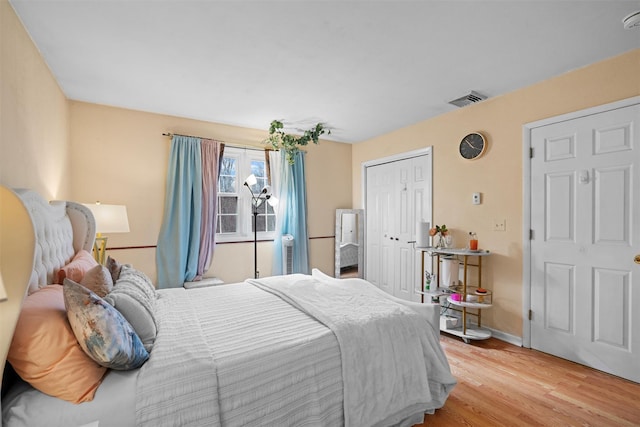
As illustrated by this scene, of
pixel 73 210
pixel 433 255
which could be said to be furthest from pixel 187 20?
pixel 433 255

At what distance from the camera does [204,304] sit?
225cm

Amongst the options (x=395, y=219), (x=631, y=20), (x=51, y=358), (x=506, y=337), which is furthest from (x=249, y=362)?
(x=395, y=219)

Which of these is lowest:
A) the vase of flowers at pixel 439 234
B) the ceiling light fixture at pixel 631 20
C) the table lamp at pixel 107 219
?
the vase of flowers at pixel 439 234

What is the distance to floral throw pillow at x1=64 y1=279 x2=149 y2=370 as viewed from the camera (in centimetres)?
120

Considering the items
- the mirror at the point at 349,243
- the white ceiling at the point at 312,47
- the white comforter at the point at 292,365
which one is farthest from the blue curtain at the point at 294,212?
the white comforter at the point at 292,365

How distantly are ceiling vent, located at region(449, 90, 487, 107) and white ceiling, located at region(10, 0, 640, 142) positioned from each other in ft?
0.28

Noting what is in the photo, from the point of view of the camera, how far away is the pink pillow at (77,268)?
5.93 ft

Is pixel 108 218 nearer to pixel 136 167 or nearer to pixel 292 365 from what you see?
pixel 136 167

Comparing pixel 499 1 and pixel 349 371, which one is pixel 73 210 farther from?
pixel 499 1

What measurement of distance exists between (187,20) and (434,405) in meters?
2.97

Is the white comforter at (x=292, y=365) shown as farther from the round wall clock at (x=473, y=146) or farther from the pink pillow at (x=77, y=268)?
the round wall clock at (x=473, y=146)

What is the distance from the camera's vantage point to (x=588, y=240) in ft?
8.31

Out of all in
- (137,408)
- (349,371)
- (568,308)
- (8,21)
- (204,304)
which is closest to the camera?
(137,408)

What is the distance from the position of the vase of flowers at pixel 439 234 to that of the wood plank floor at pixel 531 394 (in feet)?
3.94
